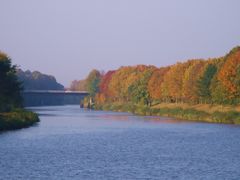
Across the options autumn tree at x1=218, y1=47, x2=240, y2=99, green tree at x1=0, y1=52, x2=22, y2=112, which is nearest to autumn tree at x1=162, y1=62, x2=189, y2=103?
autumn tree at x1=218, y1=47, x2=240, y2=99

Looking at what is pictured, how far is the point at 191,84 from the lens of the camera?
427 ft

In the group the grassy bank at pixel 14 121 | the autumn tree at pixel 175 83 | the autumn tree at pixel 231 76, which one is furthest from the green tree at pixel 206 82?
the grassy bank at pixel 14 121

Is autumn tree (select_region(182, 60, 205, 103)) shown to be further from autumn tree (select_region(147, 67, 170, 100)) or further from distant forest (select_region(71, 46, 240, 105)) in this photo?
autumn tree (select_region(147, 67, 170, 100))

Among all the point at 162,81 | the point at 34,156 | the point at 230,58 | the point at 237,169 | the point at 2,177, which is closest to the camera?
the point at 2,177

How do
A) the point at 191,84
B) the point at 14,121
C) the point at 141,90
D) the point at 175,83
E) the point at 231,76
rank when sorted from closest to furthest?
the point at 14,121
the point at 231,76
the point at 191,84
the point at 175,83
the point at 141,90

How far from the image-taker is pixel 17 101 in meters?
102

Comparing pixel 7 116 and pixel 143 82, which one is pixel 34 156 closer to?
pixel 7 116

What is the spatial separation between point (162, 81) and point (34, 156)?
4310 inches

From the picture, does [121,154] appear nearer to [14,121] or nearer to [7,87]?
[14,121]

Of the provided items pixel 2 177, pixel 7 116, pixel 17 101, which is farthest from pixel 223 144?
pixel 17 101

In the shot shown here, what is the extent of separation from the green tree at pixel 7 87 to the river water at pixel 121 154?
14.0m

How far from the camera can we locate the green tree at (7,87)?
8969 cm

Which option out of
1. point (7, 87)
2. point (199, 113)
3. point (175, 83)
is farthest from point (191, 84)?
point (7, 87)

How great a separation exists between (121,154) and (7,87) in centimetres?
4022
